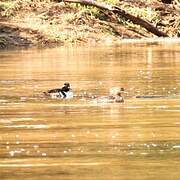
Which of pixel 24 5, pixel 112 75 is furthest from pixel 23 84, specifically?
pixel 24 5

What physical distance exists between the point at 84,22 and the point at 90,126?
27.4 meters

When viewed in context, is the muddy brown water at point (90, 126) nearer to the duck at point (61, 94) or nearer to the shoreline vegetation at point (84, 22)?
the duck at point (61, 94)

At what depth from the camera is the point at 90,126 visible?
938 cm

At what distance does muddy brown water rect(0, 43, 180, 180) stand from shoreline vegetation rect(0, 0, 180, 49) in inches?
515

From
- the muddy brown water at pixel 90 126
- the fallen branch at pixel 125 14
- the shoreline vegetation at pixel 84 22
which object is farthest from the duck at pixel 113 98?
the fallen branch at pixel 125 14

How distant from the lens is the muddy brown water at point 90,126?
6.56m

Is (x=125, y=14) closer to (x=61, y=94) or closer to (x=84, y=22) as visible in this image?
(x=84, y=22)

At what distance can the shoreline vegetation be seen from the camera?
1329 inches

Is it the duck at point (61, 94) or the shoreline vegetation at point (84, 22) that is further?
the shoreline vegetation at point (84, 22)

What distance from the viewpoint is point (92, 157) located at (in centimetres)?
712

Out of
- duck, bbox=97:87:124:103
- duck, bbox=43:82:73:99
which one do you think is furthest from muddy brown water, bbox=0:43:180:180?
duck, bbox=43:82:73:99

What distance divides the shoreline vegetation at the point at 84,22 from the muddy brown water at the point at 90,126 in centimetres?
1307

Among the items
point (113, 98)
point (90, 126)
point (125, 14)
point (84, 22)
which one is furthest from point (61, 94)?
point (125, 14)

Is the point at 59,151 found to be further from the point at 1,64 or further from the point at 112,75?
the point at 1,64
